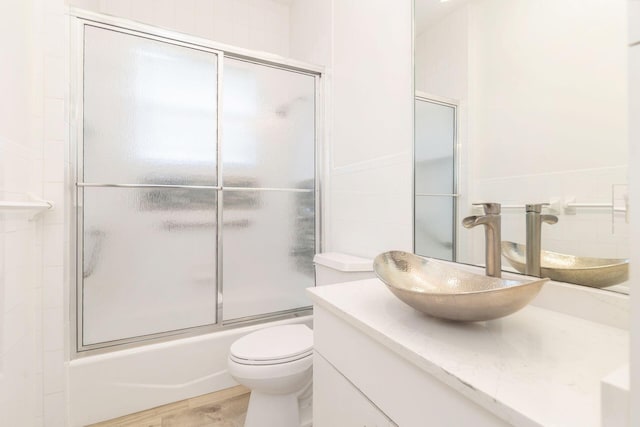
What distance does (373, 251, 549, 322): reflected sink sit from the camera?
0.54 meters

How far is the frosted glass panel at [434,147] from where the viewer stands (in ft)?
3.59

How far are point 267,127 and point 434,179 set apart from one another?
1.18 m

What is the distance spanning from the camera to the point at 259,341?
137 centimetres

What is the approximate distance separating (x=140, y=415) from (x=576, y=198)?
6.72 ft

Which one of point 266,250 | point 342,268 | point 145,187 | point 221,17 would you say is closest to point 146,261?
point 145,187

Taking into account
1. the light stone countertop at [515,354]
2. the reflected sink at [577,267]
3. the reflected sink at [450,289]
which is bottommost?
the light stone countertop at [515,354]

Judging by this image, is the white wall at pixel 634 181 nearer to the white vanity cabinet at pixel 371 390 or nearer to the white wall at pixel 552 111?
the white vanity cabinet at pixel 371 390

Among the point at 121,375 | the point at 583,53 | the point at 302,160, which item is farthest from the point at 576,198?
the point at 121,375

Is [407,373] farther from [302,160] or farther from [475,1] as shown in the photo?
[302,160]

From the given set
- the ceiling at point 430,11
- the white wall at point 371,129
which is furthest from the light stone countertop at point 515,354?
the ceiling at point 430,11

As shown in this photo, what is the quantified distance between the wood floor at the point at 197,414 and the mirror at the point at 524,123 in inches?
49.7

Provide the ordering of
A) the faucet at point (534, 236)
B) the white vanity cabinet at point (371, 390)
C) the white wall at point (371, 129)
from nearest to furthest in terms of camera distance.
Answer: the white vanity cabinet at point (371, 390)
the faucet at point (534, 236)
the white wall at point (371, 129)

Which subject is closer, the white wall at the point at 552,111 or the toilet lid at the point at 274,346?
the white wall at the point at 552,111

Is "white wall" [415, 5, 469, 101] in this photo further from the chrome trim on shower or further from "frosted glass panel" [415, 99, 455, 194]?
the chrome trim on shower
